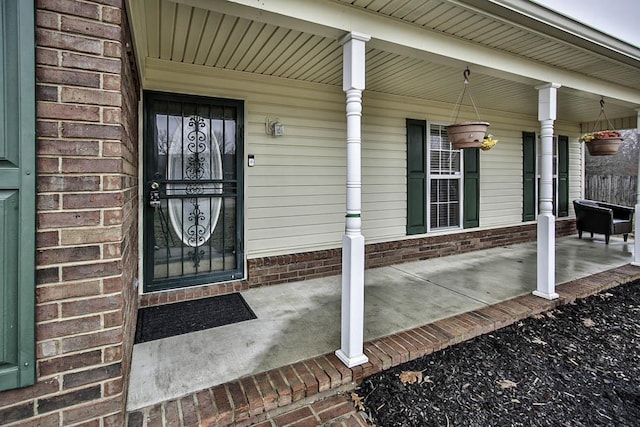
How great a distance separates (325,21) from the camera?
2236 millimetres

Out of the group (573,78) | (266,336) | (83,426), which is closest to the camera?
(83,426)

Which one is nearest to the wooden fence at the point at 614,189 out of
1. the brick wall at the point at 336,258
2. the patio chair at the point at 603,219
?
the patio chair at the point at 603,219

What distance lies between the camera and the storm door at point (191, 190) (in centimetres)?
342

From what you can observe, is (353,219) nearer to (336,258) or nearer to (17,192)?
(17,192)

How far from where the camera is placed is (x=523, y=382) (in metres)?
2.25

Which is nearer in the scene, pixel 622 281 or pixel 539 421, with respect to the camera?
pixel 539 421

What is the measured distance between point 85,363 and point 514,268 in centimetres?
491

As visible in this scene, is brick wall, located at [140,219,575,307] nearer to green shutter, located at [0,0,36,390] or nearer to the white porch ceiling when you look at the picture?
green shutter, located at [0,0,36,390]

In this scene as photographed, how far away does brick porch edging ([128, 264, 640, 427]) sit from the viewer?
1.82 metres

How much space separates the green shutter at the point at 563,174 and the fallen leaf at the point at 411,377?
21.4 ft

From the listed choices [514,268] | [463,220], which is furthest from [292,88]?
[514,268]

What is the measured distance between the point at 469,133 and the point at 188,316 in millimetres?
3239

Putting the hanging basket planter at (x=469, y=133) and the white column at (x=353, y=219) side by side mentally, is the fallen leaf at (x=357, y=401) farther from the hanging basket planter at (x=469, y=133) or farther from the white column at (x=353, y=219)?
the hanging basket planter at (x=469, y=133)

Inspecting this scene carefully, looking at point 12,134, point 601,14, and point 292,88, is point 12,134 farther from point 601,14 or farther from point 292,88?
point 601,14
